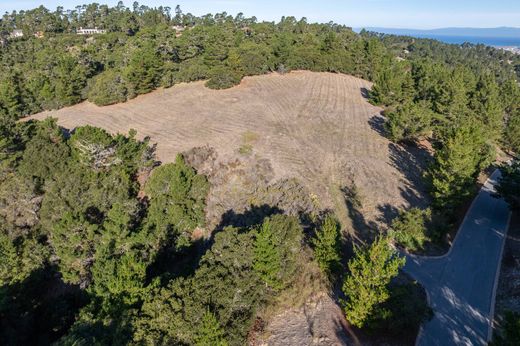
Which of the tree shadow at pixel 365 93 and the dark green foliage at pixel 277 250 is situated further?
the tree shadow at pixel 365 93

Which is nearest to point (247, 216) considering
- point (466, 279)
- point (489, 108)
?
point (466, 279)

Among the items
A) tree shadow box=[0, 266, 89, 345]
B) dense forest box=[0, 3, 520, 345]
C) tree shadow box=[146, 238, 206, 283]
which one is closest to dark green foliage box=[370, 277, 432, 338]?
dense forest box=[0, 3, 520, 345]

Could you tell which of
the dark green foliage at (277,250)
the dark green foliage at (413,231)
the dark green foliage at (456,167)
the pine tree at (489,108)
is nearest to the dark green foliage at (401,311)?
the dark green foliage at (277,250)

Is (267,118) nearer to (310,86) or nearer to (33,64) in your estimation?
(310,86)

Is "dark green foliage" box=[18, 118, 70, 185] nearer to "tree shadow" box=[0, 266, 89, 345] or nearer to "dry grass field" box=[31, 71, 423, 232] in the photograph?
"dry grass field" box=[31, 71, 423, 232]

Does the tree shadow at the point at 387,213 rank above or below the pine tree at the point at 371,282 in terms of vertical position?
below

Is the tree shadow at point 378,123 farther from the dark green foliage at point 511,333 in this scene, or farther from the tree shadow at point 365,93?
the dark green foliage at point 511,333

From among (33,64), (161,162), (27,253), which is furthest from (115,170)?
(33,64)
